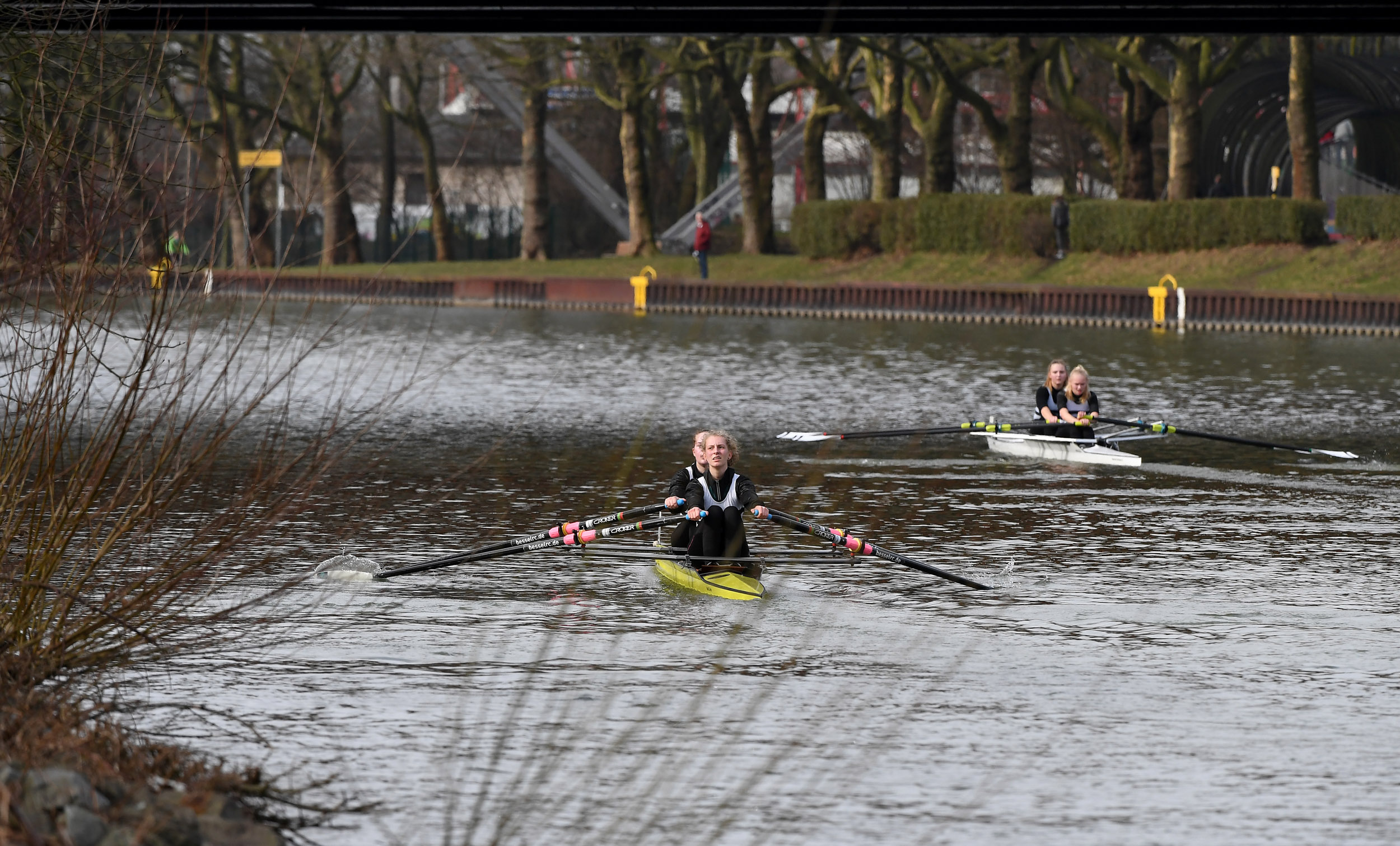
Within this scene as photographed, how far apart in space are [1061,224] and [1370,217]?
797 centimetres

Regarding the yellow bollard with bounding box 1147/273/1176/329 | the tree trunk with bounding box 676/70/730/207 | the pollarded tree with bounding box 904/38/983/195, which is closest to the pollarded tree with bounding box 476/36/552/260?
the tree trunk with bounding box 676/70/730/207

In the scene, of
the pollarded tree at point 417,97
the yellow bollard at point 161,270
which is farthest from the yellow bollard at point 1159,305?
the yellow bollard at point 161,270

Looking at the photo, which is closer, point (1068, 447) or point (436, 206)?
point (1068, 447)

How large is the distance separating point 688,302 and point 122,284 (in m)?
42.0

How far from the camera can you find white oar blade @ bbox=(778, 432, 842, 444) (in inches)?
826

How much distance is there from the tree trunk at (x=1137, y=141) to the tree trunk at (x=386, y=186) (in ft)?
82.1

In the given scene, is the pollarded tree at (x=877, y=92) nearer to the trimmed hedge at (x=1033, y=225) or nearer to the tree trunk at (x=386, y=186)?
the trimmed hedge at (x=1033, y=225)

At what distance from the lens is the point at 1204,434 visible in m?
21.0

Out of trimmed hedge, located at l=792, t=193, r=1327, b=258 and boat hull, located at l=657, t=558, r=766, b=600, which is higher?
trimmed hedge, located at l=792, t=193, r=1327, b=258

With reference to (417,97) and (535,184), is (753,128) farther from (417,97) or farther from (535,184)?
(417,97)

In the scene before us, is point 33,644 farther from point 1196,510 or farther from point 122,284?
point 1196,510

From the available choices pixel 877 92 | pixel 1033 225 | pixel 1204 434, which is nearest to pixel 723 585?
pixel 1204 434

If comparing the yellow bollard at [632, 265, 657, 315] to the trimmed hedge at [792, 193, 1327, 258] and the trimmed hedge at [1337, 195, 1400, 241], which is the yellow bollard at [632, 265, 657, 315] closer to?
the trimmed hedge at [792, 193, 1327, 258]

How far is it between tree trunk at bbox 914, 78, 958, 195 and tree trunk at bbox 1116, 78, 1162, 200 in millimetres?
4698
